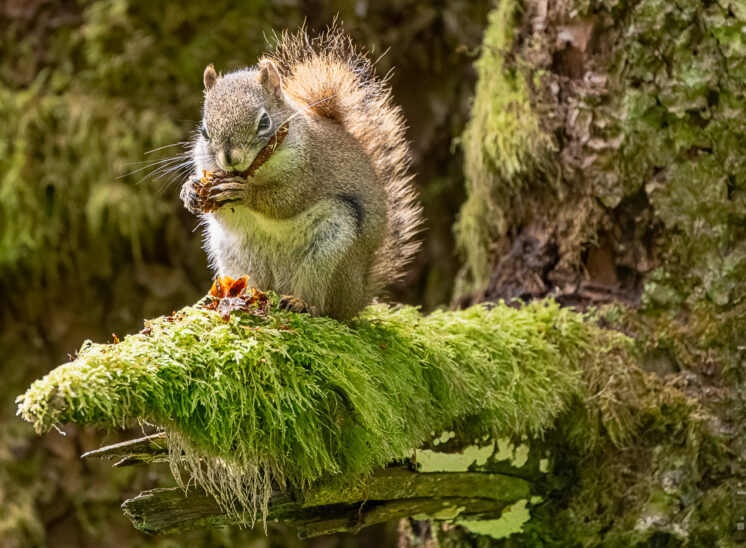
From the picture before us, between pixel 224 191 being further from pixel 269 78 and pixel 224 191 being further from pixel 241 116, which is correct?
pixel 269 78

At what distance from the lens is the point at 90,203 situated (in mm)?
3844

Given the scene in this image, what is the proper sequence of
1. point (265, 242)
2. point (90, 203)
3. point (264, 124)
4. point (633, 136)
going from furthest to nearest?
1. point (90, 203)
2. point (633, 136)
3. point (265, 242)
4. point (264, 124)

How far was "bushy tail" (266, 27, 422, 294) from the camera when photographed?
105 inches

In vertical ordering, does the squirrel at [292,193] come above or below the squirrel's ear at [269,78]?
below

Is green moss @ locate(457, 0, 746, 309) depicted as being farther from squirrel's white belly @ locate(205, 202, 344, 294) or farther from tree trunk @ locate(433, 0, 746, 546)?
squirrel's white belly @ locate(205, 202, 344, 294)

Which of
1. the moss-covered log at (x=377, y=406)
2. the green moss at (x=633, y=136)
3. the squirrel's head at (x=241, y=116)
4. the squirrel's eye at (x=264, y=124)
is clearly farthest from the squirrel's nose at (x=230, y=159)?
the green moss at (x=633, y=136)

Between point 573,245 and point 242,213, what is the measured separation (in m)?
1.05

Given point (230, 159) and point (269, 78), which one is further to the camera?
point (269, 78)

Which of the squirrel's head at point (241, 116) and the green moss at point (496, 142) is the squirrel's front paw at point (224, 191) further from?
the green moss at point (496, 142)

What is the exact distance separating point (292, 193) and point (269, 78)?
33 cm

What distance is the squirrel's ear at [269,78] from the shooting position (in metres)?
2.40

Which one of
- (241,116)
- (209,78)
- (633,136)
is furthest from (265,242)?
(633,136)

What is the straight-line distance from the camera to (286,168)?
2369 mm

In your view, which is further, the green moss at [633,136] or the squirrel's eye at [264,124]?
the green moss at [633,136]
